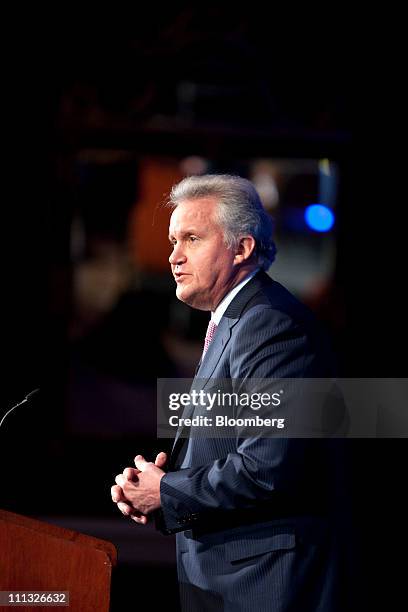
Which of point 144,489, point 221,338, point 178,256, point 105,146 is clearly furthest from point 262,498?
point 105,146

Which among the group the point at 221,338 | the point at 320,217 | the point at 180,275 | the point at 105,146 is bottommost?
the point at 221,338

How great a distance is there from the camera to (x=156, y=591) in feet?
13.6

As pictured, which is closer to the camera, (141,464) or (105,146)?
(141,464)

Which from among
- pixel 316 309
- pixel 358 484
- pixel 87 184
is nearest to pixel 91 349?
pixel 87 184

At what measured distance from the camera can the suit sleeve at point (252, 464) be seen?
5.68 feet

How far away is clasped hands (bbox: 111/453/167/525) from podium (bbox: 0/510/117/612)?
0.26m

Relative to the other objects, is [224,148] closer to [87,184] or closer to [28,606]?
[87,184]

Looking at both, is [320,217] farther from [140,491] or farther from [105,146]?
[140,491]

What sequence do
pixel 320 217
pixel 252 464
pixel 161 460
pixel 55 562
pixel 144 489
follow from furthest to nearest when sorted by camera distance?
pixel 320 217 → pixel 161 460 → pixel 144 489 → pixel 252 464 → pixel 55 562

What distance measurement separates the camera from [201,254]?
198 centimetres

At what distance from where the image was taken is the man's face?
6.49ft

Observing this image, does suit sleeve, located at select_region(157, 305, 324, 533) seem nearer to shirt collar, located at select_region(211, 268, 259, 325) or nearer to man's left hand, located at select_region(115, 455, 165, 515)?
man's left hand, located at select_region(115, 455, 165, 515)

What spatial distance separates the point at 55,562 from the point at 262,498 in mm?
445

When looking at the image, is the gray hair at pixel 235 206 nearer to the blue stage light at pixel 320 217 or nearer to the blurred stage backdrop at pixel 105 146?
the blurred stage backdrop at pixel 105 146
